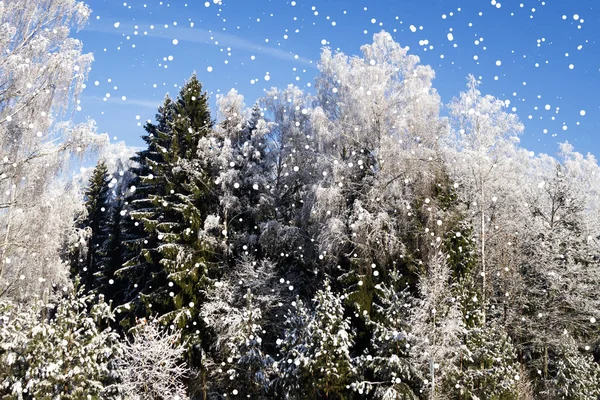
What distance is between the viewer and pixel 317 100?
20438 mm

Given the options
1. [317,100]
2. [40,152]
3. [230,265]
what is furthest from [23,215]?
[317,100]

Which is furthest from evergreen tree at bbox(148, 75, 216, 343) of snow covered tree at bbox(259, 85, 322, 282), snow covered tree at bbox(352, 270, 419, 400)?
snow covered tree at bbox(352, 270, 419, 400)

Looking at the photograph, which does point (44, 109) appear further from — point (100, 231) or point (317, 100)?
point (100, 231)

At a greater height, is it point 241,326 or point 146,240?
point 146,240

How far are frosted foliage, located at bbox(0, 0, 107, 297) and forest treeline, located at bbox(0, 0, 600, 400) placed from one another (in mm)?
57

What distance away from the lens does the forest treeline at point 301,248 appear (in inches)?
520

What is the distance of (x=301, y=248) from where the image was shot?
18.9 m

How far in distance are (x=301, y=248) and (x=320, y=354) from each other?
5.39 m

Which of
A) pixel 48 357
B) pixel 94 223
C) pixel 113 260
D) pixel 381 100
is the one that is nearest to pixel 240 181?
pixel 381 100

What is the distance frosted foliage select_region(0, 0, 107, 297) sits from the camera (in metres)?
12.7

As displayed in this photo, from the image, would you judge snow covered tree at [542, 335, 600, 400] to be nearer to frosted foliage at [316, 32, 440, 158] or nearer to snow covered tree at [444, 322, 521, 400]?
snow covered tree at [444, 322, 521, 400]

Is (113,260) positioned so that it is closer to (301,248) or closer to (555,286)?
(301,248)

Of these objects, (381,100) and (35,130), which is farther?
(381,100)

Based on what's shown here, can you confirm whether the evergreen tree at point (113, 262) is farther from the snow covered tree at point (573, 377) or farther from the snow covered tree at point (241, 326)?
the snow covered tree at point (573, 377)
